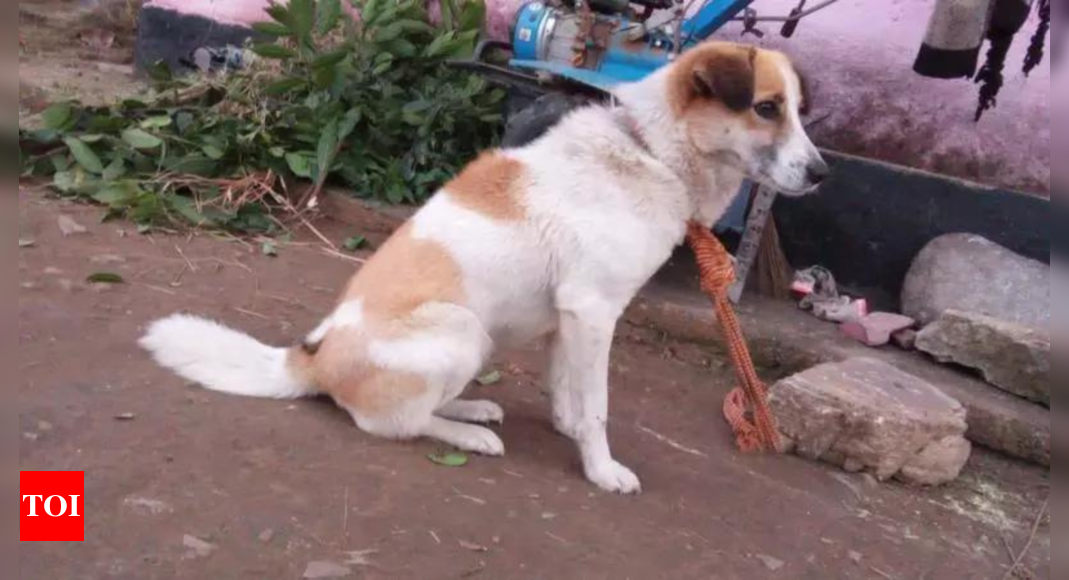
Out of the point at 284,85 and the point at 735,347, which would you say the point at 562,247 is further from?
the point at 284,85

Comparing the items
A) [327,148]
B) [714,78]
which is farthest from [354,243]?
[714,78]

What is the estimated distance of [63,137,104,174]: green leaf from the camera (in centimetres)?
595

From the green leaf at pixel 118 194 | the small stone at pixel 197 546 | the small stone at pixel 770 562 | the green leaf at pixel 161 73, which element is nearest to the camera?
the small stone at pixel 197 546

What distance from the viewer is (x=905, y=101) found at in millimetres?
5523

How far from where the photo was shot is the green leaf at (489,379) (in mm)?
4438

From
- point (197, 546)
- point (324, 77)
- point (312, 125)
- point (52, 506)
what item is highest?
point (324, 77)

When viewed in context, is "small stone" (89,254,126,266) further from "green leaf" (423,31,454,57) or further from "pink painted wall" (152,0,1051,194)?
"pink painted wall" (152,0,1051,194)

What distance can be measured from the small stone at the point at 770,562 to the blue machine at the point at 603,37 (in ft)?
8.10

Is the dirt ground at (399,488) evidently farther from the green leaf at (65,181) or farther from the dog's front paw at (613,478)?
the green leaf at (65,181)

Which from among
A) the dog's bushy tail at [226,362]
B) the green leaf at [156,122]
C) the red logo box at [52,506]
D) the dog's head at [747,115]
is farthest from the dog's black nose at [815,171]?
the green leaf at [156,122]

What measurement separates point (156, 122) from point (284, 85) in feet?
2.65

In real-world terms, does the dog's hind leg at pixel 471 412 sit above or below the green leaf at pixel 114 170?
below

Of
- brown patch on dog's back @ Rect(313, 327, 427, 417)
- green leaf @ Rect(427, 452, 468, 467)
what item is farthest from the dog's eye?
green leaf @ Rect(427, 452, 468, 467)

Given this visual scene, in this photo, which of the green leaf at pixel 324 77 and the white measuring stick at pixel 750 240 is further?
the green leaf at pixel 324 77
